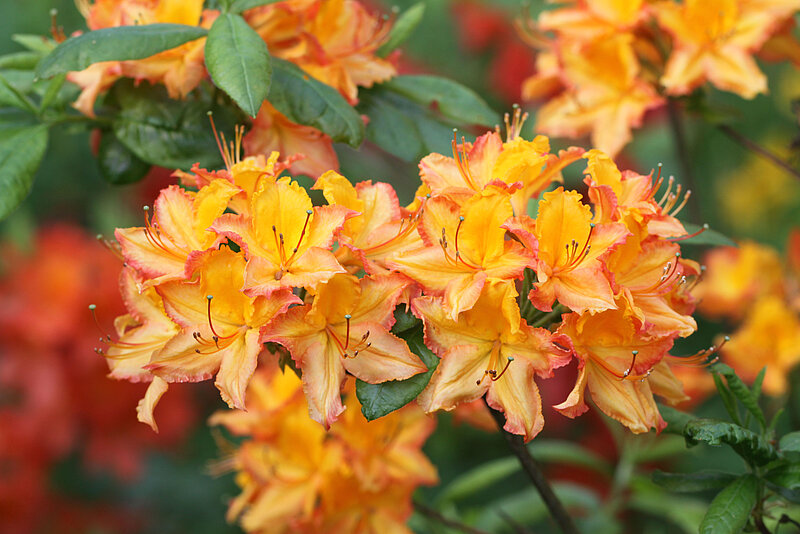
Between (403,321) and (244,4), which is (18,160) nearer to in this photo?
(244,4)

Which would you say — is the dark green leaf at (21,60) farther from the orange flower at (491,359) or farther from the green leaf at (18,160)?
the orange flower at (491,359)

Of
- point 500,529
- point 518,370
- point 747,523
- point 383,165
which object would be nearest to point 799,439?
point 747,523

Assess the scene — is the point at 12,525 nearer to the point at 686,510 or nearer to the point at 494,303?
the point at 686,510

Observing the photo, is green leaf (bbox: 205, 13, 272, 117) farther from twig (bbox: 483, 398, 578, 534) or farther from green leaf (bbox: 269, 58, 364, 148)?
twig (bbox: 483, 398, 578, 534)

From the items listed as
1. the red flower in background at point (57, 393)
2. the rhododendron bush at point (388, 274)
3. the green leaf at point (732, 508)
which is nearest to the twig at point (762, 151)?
Answer: the rhododendron bush at point (388, 274)

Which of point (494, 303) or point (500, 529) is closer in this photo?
point (494, 303)

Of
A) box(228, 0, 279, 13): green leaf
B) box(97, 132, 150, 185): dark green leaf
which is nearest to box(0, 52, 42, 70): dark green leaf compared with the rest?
box(97, 132, 150, 185): dark green leaf
